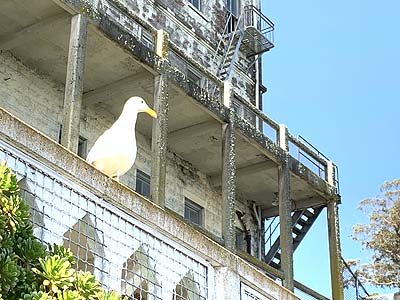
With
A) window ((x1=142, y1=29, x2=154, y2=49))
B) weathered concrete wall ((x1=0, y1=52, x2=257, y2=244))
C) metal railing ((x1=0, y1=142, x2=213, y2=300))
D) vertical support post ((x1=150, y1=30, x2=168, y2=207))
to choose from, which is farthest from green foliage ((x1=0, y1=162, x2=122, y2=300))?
window ((x1=142, y1=29, x2=154, y2=49))

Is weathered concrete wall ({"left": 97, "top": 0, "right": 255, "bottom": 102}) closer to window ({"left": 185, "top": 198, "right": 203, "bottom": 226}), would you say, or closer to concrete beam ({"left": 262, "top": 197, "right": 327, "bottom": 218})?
concrete beam ({"left": 262, "top": 197, "right": 327, "bottom": 218})

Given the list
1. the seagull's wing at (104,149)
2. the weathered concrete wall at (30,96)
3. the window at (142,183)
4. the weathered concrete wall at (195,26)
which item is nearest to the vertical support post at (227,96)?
the weathered concrete wall at (195,26)

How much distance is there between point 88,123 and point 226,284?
1090 centimetres

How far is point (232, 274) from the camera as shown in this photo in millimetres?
7730

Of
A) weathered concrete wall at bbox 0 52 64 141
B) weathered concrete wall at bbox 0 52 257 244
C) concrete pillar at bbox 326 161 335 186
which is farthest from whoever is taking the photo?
concrete pillar at bbox 326 161 335 186

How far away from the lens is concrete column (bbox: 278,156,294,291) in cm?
1878

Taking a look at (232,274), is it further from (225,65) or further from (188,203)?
(225,65)

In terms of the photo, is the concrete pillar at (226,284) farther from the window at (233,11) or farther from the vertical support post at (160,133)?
the window at (233,11)

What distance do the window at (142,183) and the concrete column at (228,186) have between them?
1.96 metres

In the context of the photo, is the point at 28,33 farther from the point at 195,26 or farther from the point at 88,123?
the point at 195,26

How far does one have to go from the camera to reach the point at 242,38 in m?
23.0

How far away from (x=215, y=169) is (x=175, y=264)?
45.5ft

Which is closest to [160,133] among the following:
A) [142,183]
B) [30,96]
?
[30,96]

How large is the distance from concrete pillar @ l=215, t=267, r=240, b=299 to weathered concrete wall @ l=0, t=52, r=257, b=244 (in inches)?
364
